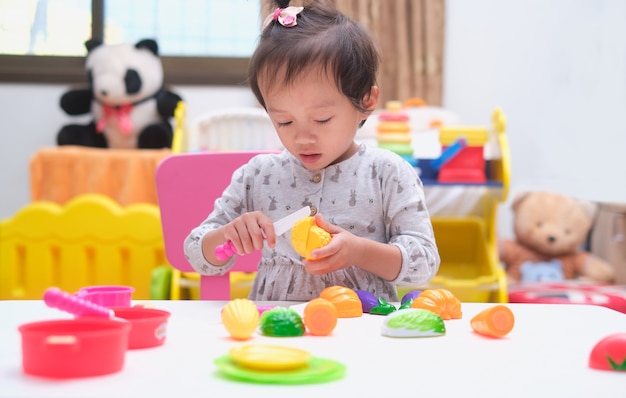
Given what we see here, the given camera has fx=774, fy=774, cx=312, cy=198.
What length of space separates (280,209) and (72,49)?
8.11 feet

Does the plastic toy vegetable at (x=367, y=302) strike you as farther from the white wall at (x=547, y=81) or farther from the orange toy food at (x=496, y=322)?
the white wall at (x=547, y=81)

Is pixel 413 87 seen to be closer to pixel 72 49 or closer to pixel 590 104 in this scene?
pixel 590 104

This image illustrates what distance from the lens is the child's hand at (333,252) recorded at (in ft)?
2.68

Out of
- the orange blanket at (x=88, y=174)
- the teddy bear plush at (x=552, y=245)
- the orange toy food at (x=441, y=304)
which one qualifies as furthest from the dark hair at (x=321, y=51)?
the teddy bear plush at (x=552, y=245)

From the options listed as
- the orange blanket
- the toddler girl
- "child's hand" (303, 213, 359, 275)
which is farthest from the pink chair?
the orange blanket

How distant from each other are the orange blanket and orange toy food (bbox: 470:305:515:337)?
6.61ft

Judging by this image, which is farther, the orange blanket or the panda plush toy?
the panda plush toy

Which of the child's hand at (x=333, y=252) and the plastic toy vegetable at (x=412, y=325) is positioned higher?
the child's hand at (x=333, y=252)

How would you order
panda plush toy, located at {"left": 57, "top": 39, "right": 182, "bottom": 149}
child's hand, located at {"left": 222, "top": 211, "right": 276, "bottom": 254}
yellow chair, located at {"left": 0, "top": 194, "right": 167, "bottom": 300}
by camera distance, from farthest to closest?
panda plush toy, located at {"left": 57, "top": 39, "right": 182, "bottom": 149} < yellow chair, located at {"left": 0, "top": 194, "right": 167, "bottom": 300} < child's hand, located at {"left": 222, "top": 211, "right": 276, "bottom": 254}

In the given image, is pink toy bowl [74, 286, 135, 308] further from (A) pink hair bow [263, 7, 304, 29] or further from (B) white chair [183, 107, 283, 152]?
(B) white chair [183, 107, 283, 152]

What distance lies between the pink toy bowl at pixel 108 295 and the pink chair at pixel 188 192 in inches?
13.2

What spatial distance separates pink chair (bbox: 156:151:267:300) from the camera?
45.1 inches

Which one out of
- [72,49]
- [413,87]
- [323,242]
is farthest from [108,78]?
[323,242]

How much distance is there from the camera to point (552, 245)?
2656 millimetres
